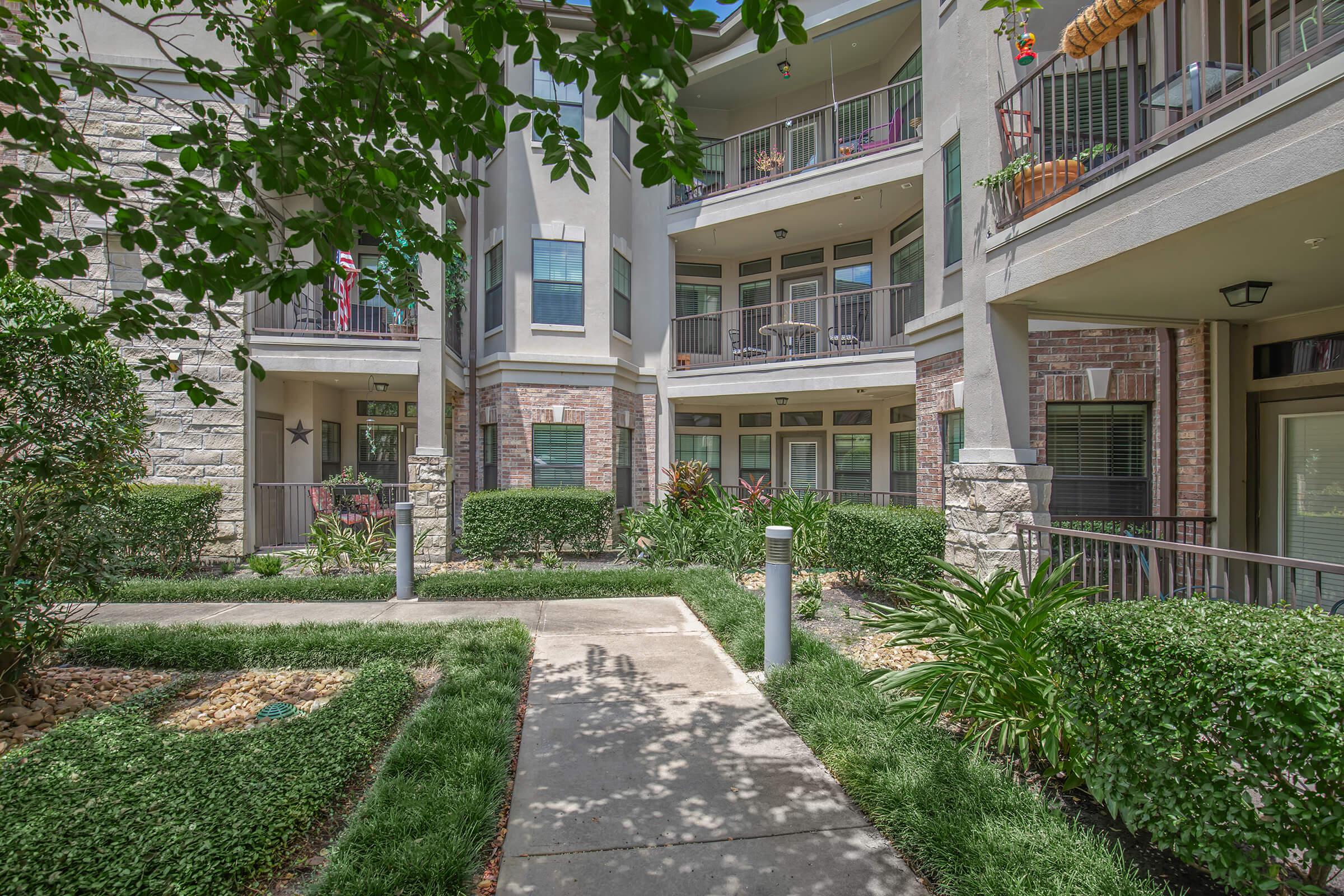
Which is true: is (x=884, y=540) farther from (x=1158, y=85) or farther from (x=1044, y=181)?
(x=1158, y=85)

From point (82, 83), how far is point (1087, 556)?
8.13 meters

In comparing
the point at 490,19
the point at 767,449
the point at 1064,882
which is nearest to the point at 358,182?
the point at 490,19

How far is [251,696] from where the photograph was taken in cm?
451

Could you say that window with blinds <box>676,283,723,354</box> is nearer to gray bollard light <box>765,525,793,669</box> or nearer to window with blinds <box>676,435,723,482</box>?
window with blinds <box>676,435,723,482</box>

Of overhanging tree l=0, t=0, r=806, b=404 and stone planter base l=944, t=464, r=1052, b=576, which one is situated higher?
overhanging tree l=0, t=0, r=806, b=404

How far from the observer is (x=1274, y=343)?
5961 millimetres

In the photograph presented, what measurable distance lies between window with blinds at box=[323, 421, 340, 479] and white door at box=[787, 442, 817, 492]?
9.40 metres

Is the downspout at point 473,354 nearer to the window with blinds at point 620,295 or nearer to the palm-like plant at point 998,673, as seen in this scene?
the window with blinds at point 620,295

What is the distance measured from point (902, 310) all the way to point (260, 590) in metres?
11.0

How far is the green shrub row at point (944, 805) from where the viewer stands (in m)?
2.42

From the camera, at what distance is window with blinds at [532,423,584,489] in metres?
11.4

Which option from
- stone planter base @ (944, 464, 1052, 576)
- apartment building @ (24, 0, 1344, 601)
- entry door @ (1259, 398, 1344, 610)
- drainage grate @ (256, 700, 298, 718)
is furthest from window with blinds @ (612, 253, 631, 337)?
entry door @ (1259, 398, 1344, 610)

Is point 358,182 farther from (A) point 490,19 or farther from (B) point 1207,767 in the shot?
(B) point 1207,767

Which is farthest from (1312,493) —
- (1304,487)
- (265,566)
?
(265,566)
